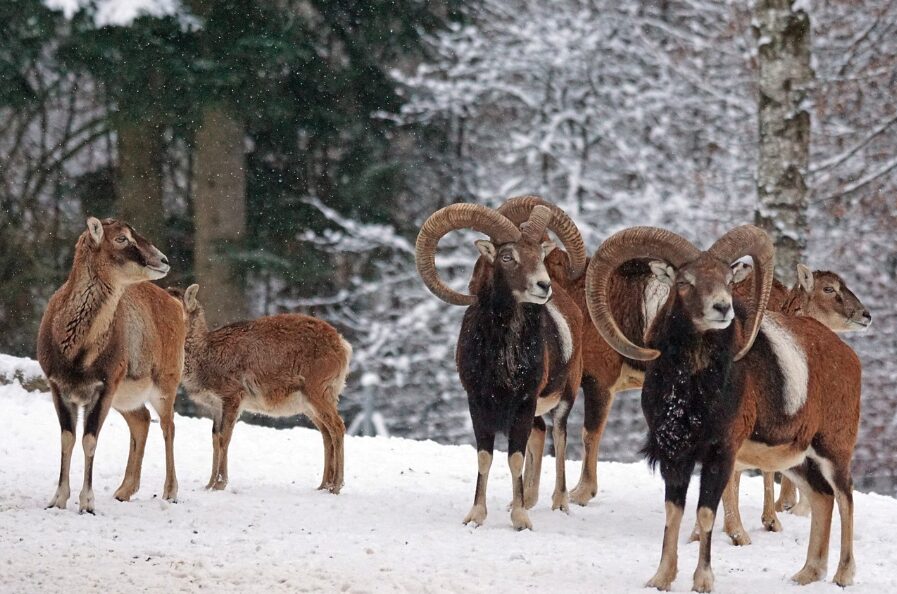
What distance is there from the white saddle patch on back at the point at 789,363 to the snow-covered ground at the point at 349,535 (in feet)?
3.89

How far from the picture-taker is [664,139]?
70.1ft

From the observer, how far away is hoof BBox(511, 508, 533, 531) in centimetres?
932

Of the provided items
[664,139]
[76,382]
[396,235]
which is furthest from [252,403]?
[664,139]

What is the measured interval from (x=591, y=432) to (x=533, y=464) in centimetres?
66

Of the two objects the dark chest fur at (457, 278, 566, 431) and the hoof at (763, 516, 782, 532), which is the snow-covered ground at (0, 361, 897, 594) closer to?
the hoof at (763, 516, 782, 532)

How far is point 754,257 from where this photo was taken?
326 inches

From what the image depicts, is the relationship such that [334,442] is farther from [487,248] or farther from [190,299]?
[487,248]

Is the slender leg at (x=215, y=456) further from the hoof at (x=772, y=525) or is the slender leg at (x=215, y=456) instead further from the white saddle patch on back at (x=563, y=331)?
the hoof at (x=772, y=525)

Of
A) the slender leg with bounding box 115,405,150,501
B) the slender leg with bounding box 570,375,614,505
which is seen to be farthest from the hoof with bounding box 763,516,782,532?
the slender leg with bounding box 115,405,150,501

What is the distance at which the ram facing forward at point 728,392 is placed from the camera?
25.3 ft

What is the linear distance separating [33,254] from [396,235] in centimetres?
687

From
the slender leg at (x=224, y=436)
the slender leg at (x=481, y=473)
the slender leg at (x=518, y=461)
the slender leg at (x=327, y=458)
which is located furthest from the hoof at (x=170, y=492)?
the slender leg at (x=518, y=461)

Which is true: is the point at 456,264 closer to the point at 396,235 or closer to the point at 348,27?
the point at 396,235

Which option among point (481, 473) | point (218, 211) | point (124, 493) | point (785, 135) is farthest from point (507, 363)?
point (218, 211)
